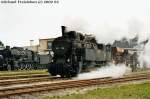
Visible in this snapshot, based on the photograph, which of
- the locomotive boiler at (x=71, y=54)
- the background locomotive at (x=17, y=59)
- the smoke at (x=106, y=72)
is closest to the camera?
the locomotive boiler at (x=71, y=54)

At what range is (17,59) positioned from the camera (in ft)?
133

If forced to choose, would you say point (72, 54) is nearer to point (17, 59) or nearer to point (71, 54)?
point (71, 54)

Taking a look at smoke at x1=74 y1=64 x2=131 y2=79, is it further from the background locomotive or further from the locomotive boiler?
the background locomotive

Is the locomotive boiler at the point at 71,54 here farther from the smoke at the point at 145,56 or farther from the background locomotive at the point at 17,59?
the background locomotive at the point at 17,59

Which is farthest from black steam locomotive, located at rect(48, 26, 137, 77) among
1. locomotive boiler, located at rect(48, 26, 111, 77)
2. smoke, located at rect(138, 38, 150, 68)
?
smoke, located at rect(138, 38, 150, 68)

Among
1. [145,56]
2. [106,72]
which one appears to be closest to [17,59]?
[145,56]

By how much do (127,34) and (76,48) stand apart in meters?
7.36

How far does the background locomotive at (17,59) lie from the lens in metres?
39.3

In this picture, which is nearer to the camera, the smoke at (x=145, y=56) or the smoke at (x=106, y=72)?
the smoke at (x=106, y=72)

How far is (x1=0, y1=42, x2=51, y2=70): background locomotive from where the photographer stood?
3928cm

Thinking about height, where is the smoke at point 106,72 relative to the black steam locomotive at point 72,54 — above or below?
below

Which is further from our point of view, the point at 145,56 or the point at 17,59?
the point at 17,59

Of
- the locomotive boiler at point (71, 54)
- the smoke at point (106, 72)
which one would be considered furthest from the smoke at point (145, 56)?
the locomotive boiler at point (71, 54)

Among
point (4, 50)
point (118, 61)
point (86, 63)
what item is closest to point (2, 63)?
point (4, 50)
